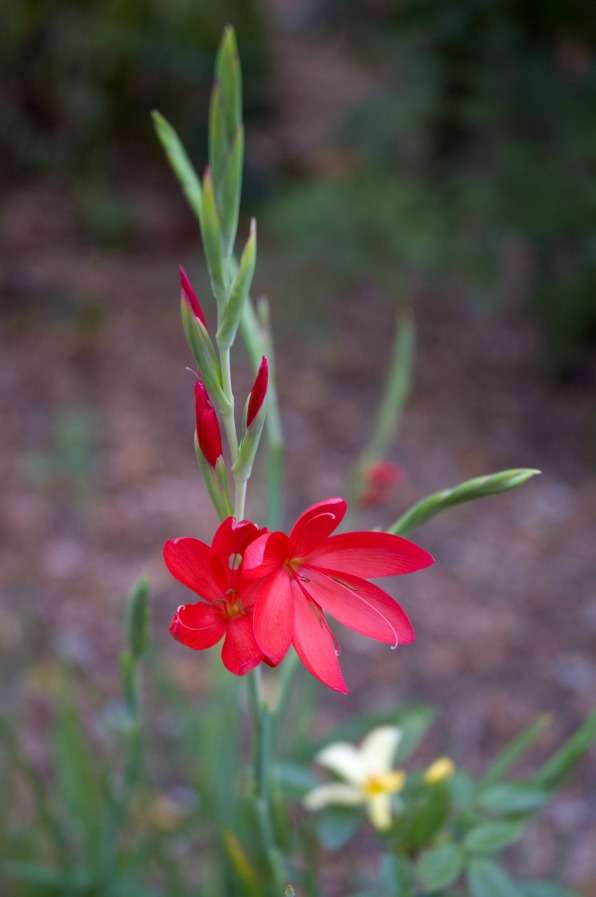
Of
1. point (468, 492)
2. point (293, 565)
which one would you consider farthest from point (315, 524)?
point (468, 492)

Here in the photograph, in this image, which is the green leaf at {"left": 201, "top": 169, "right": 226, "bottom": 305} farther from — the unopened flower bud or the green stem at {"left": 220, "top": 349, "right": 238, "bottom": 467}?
the unopened flower bud

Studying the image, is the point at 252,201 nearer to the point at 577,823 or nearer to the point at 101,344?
the point at 101,344

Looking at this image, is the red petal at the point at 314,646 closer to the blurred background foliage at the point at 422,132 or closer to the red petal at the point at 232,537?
the red petal at the point at 232,537

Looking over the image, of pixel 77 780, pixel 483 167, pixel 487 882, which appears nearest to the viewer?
pixel 487 882

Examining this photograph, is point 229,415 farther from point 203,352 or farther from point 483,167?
point 483,167

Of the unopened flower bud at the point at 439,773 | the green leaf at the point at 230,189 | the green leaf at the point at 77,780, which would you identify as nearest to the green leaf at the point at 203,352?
the green leaf at the point at 230,189

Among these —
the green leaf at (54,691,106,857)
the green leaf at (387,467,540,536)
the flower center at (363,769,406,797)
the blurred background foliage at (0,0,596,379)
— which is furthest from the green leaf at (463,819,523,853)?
the blurred background foliage at (0,0,596,379)
